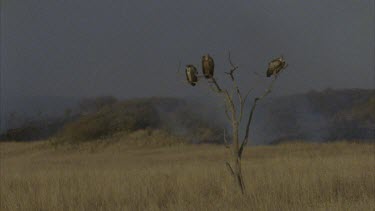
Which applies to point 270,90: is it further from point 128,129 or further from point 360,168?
point 128,129

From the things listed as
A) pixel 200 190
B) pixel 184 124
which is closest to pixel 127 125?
pixel 184 124

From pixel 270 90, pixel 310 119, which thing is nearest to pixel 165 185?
pixel 270 90

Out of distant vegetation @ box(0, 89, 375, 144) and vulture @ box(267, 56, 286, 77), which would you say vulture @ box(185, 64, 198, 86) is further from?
distant vegetation @ box(0, 89, 375, 144)

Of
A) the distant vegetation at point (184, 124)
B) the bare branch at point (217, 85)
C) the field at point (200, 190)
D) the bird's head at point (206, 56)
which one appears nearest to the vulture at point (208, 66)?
the bird's head at point (206, 56)

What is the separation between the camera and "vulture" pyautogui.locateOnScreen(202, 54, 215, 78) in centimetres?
852

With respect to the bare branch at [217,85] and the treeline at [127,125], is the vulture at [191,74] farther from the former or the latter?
the treeline at [127,125]

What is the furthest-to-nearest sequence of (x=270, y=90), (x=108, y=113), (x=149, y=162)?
(x=108, y=113) < (x=149, y=162) < (x=270, y=90)

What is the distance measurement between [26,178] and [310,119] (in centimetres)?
2603

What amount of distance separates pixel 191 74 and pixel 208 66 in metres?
0.29

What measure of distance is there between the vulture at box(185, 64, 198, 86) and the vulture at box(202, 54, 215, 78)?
15cm

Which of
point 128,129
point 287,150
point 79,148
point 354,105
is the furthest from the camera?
point 354,105

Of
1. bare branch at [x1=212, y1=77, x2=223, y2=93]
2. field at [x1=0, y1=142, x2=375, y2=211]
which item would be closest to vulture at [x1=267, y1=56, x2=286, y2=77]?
bare branch at [x1=212, y1=77, x2=223, y2=93]

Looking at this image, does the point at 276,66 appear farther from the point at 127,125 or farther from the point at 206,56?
the point at 127,125

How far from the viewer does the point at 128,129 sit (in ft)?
92.6
